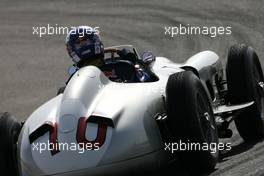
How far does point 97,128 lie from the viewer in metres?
6.69

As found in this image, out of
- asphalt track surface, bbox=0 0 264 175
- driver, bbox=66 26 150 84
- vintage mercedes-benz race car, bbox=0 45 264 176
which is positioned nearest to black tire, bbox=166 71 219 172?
vintage mercedes-benz race car, bbox=0 45 264 176

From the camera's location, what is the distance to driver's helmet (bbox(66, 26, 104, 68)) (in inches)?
324

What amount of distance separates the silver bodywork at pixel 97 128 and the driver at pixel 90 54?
0.67 metres

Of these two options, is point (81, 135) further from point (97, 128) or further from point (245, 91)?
point (245, 91)

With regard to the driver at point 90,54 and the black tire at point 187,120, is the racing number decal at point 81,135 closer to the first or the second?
the black tire at point 187,120

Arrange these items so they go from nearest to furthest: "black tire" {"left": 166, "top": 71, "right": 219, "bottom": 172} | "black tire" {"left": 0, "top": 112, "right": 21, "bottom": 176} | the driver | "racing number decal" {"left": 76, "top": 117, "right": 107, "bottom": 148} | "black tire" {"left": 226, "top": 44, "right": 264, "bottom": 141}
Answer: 1. "racing number decal" {"left": 76, "top": 117, "right": 107, "bottom": 148}
2. "black tire" {"left": 166, "top": 71, "right": 219, "bottom": 172}
3. "black tire" {"left": 0, "top": 112, "right": 21, "bottom": 176}
4. the driver
5. "black tire" {"left": 226, "top": 44, "right": 264, "bottom": 141}

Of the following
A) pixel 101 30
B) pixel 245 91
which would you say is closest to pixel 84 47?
pixel 245 91

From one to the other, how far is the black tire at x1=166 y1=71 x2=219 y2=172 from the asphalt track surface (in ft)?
18.1

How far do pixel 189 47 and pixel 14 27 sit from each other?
16.0 feet

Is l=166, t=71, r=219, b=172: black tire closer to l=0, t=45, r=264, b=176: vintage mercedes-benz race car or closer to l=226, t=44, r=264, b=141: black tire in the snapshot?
l=0, t=45, r=264, b=176: vintage mercedes-benz race car

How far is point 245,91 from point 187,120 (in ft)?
7.48

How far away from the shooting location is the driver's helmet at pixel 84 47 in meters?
8.22

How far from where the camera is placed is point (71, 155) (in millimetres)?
6613

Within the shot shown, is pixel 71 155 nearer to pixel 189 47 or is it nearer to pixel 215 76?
pixel 215 76
